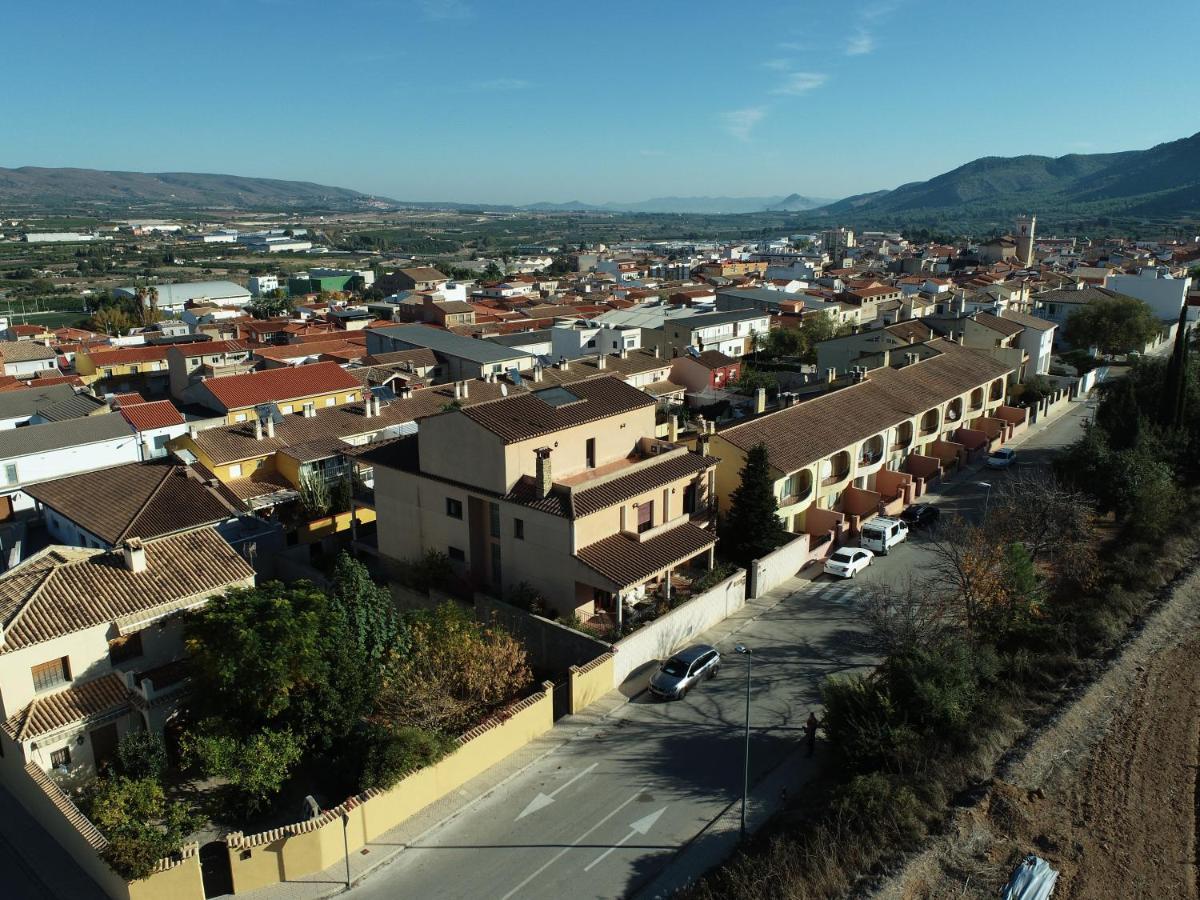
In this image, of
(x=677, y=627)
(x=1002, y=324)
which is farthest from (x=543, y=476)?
(x=1002, y=324)

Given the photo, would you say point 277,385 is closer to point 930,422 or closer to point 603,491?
point 603,491

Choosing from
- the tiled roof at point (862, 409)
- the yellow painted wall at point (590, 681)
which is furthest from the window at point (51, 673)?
the tiled roof at point (862, 409)

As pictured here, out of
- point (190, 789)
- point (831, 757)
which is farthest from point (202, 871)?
point (831, 757)

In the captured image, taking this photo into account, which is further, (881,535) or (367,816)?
(881,535)

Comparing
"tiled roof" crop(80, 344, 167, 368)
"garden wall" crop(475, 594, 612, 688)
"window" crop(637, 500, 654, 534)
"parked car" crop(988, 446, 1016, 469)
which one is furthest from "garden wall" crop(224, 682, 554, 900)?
"tiled roof" crop(80, 344, 167, 368)

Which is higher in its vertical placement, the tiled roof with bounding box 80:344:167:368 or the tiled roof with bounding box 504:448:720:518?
the tiled roof with bounding box 504:448:720:518

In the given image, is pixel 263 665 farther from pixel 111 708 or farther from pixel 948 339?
pixel 948 339

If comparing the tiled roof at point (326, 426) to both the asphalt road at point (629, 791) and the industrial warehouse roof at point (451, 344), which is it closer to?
the industrial warehouse roof at point (451, 344)

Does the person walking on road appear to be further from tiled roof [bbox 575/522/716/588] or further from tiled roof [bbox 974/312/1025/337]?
tiled roof [bbox 974/312/1025/337]
